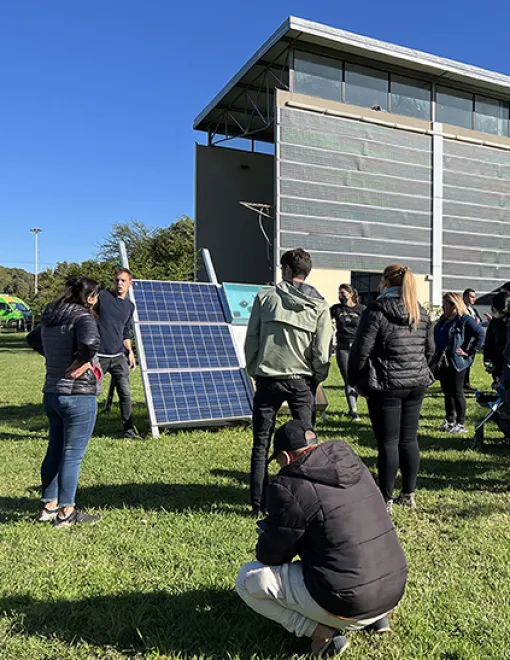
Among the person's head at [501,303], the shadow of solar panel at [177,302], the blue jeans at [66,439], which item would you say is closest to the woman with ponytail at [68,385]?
the blue jeans at [66,439]

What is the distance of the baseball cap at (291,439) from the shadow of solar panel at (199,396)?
4.21m

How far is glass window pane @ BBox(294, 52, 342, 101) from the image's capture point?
23797 mm

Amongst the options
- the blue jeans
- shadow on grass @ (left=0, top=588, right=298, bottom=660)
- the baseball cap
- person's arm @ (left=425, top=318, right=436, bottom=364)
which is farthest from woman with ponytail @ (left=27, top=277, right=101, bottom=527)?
person's arm @ (left=425, top=318, right=436, bottom=364)

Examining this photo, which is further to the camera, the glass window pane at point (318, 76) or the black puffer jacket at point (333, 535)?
the glass window pane at point (318, 76)

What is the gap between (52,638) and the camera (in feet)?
8.61

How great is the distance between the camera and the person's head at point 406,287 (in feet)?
13.6

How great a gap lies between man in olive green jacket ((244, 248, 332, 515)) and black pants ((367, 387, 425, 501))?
53cm

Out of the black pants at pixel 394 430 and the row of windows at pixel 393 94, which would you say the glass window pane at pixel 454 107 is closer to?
the row of windows at pixel 393 94

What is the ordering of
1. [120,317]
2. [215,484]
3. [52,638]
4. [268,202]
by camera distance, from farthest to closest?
[268,202] → [120,317] → [215,484] → [52,638]

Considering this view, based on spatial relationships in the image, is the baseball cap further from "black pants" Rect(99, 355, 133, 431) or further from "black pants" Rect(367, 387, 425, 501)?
"black pants" Rect(99, 355, 133, 431)

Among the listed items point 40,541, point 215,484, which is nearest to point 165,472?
→ point 215,484

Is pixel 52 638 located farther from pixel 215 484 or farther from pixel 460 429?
pixel 460 429

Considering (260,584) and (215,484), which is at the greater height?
(260,584)

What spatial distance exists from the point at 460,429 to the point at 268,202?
86.9 ft
